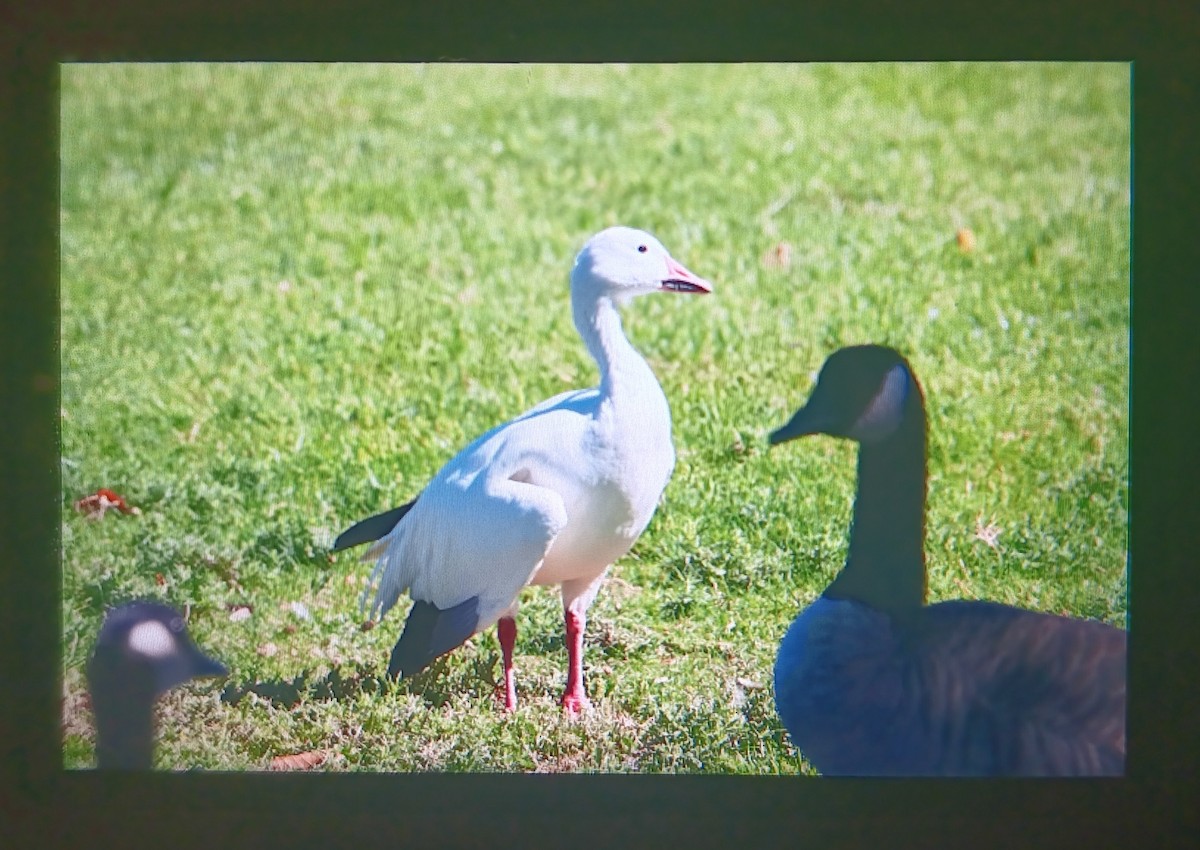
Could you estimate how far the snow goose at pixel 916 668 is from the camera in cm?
299

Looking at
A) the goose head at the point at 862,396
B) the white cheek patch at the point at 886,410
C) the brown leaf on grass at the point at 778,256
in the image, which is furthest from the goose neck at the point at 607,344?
the brown leaf on grass at the point at 778,256

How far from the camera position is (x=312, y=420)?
4359 millimetres

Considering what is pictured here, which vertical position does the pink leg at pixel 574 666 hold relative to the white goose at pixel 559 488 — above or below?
below

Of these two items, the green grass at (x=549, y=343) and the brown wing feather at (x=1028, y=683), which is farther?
the green grass at (x=549, y=343)

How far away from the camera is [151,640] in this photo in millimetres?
3199

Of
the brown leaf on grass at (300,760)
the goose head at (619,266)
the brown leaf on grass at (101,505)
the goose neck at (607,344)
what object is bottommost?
the brown leaf on grass at (300,760)

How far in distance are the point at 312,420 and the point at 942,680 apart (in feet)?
6.88

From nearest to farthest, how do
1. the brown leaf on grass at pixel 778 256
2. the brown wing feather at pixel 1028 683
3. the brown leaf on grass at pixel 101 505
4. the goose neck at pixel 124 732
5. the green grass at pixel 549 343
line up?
the brown wing feather at pixel 1028 683 → the goose neck at pixel 124 732 → the green grass at pixel 549 343 → the brown leaf on grass at pixel 101 505 → the brown leaf on grass at pixel 778 256

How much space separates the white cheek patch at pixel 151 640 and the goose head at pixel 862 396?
54.1 inches

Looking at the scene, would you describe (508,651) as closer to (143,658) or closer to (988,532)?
(143,658)

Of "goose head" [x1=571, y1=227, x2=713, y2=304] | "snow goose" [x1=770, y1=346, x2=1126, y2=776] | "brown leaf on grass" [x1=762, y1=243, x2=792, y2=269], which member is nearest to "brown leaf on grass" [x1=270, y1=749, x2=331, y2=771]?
"snow goose" [x1=770, y1=346, x2=1126, y2=776]

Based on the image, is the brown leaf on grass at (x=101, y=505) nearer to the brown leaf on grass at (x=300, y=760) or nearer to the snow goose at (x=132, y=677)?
the snow goose at (x=132, y=677)

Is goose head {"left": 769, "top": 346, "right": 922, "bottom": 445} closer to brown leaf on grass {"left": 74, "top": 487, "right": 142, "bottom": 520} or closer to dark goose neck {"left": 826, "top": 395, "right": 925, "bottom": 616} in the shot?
dark goose neck {"left": 826, "top": 395, "right": 925, "bottom": 616}

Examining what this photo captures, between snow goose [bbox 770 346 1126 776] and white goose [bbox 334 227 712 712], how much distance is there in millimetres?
457
